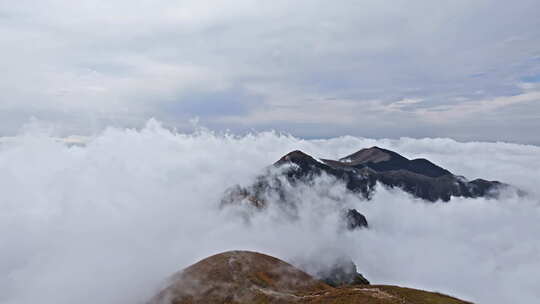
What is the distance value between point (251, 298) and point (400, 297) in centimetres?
7425

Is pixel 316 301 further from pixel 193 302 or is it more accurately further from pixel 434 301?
pixel 193 302

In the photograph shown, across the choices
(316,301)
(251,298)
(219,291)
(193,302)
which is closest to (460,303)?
(316,301)

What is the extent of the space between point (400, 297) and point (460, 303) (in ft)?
78.4

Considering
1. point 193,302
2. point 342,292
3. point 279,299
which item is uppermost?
point 342,292

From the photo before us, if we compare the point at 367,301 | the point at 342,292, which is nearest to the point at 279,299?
the point at 342,292

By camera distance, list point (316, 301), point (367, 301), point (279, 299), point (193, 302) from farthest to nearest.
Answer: point (193, 302)
point (279, 299)
point (316, 301)
point (367, 301)

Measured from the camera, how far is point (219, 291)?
194375mm

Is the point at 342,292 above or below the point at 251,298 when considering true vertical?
above

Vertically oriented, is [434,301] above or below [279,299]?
above

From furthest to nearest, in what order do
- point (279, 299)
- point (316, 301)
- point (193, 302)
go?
1. point (193, 302)
2. point (279, 299)
3. point (316, 301)

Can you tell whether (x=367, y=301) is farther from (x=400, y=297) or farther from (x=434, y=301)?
(x=434, y=301)

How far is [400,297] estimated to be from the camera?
141 m

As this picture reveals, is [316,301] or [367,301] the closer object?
[367,301]

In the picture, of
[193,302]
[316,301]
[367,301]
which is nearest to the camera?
[367,301]
